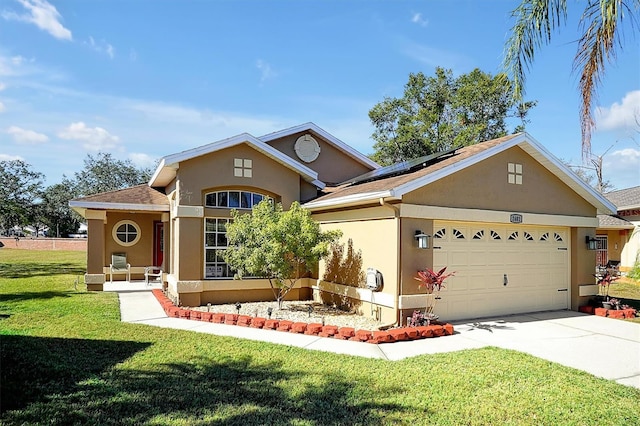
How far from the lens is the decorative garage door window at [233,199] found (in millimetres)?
11914

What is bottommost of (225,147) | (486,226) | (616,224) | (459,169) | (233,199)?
(486,226)

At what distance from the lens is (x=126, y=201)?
1398 centimetres

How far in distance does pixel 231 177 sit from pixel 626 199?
72.5ft

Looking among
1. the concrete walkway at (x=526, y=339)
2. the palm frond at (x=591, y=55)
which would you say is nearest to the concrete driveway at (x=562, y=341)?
the concrete walkway at (x=526, y=339)

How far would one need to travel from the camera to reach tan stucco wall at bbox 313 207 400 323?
9.09m

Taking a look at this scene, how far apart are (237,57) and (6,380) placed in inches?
401

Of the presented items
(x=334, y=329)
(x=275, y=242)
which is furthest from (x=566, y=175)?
(x=275, y=242)

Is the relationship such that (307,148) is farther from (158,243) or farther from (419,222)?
(419,222)

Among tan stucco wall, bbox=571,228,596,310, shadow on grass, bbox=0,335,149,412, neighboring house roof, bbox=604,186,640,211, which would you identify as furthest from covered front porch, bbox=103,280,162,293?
neighboring house roof, bbox=604,186,640,211

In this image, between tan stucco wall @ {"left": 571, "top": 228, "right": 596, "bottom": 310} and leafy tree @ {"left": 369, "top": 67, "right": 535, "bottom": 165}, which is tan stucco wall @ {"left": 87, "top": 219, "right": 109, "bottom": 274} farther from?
leafy tree @ {"left": 369, "top": 67, "right": 535, "bottom": 165}

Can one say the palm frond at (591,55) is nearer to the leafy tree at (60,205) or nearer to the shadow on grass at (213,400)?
the shadow on grass at (213,400)

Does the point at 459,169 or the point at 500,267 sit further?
the point at 500,267

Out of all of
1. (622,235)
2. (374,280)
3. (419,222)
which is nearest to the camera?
(419,222)

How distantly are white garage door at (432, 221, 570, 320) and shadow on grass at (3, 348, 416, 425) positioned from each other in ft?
16.9
